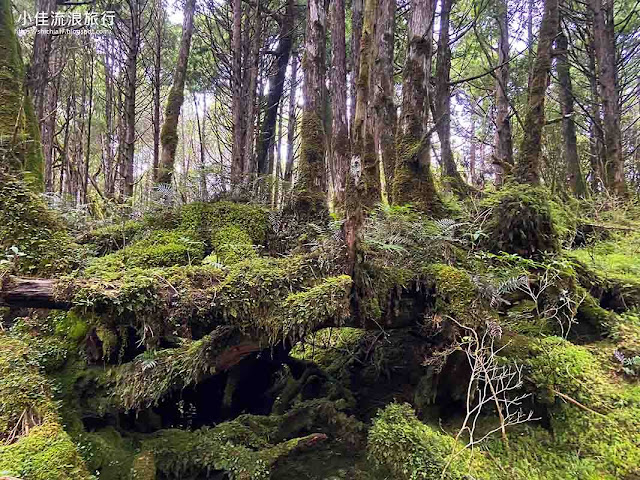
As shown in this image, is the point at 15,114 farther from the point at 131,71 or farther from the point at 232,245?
the point at 131,71

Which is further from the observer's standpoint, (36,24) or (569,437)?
(36,24)

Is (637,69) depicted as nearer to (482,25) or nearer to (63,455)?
(482,25)

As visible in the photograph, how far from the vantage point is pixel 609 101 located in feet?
28.0

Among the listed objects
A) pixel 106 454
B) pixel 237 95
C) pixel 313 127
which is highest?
pixel 237 95

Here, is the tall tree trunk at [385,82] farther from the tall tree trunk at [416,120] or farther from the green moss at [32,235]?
the green moss at [32,235]

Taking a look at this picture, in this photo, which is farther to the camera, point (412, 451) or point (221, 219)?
point (221, 219)

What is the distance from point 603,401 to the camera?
3.25 metres

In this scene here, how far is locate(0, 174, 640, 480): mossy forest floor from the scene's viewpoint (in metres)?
3.01

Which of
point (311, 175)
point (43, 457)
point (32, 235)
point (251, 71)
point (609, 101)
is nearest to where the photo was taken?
point (43, 457)

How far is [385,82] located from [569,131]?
18.7 feet

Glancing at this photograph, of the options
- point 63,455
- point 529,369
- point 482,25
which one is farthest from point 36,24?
point 482,25

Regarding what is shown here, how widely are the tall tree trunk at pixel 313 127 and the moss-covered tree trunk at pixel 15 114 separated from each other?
10.5ft

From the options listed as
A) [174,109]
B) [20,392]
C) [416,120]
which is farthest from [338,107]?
[20,392]

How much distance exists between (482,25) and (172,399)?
12.7 m
